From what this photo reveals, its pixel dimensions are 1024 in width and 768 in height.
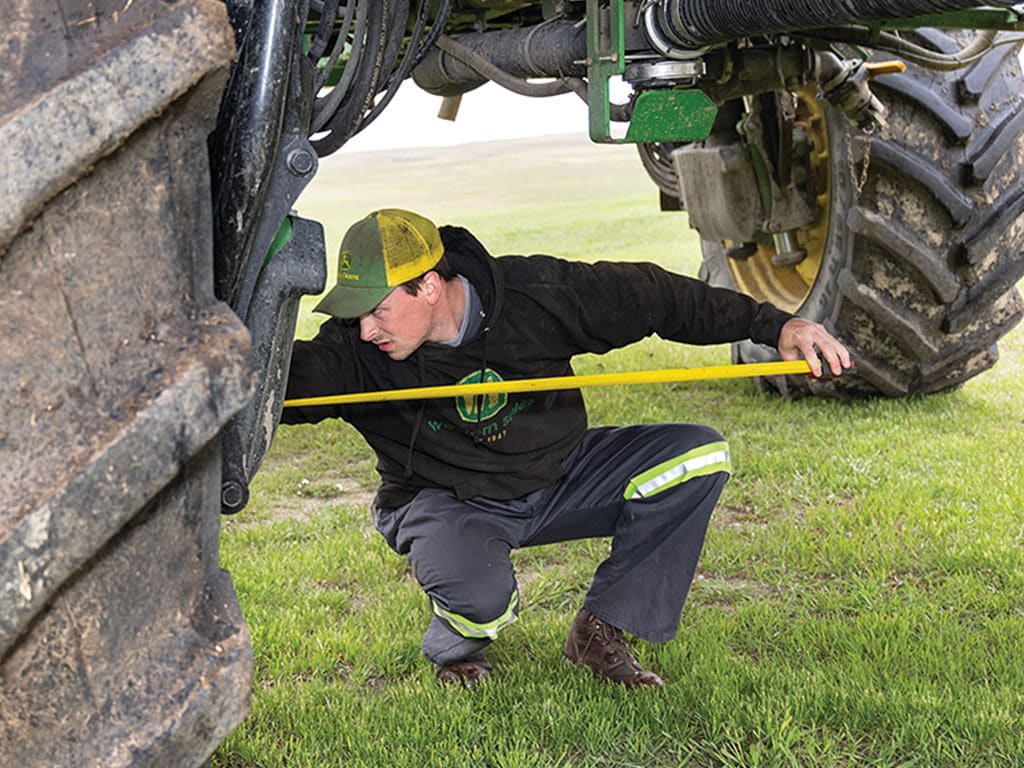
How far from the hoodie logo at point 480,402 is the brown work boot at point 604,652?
1.65 ft

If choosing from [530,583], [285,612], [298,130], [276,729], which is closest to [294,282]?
[298,130]

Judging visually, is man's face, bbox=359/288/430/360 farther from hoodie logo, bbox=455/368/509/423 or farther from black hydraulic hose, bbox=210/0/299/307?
black hydraulic hose, bbox=210/0/299/307

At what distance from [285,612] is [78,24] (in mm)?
2244

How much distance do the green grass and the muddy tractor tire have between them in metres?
1.25

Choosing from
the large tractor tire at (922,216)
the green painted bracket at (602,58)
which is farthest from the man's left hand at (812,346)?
the large tractor tire at (922,216)

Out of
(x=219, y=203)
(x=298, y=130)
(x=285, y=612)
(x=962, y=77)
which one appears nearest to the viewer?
(x=219, y=203)

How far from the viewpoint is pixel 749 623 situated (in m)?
2.96

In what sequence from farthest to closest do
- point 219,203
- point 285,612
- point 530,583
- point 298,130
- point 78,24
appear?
point 530,583 → point 285,612 → point 298,130 → point 219,203 → point 78,24

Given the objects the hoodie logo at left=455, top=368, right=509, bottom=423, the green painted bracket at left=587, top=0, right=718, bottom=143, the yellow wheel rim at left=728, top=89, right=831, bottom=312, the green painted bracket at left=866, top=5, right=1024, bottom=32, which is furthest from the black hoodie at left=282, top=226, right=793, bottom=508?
the yellow wheel rim at left=728, top=89, right=831, bottom=312

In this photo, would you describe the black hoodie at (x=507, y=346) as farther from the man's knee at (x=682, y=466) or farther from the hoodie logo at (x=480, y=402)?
the man's knee at (x=682, y=466)

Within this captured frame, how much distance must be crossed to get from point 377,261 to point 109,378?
1.45 m

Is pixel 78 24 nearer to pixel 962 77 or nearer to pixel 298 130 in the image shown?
pixel 298 130

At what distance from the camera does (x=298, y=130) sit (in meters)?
1.45

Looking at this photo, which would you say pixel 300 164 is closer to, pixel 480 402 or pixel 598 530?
pixel 480 402
